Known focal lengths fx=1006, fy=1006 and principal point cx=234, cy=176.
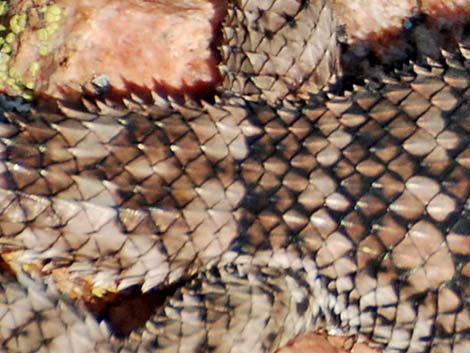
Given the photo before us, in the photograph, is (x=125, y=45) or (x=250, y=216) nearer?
(x=250, y=216)

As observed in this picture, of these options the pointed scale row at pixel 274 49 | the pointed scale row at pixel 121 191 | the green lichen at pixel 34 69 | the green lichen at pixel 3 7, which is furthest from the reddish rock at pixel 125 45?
the pointed scale row at pixel 121 191

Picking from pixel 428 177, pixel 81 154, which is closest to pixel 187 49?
pixel 81 154

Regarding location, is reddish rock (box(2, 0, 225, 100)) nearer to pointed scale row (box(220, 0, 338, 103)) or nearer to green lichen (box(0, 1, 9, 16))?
pointed scale row (box(220, 0, 338, 103))

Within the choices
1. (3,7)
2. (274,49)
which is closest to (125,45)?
(274,49)

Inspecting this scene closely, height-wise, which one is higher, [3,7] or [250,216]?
[3,7]

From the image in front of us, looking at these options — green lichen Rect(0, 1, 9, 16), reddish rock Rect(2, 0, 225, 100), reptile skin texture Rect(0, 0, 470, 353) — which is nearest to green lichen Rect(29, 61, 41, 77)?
reddish rock Rect(2, 0, 225, 100)

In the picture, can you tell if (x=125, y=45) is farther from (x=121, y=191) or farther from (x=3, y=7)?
(x=121, y=191)

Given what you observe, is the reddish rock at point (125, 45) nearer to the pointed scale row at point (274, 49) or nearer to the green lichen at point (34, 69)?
the green lichen at point (34, 69)

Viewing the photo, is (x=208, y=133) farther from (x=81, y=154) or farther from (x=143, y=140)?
(x=81, y=154)
